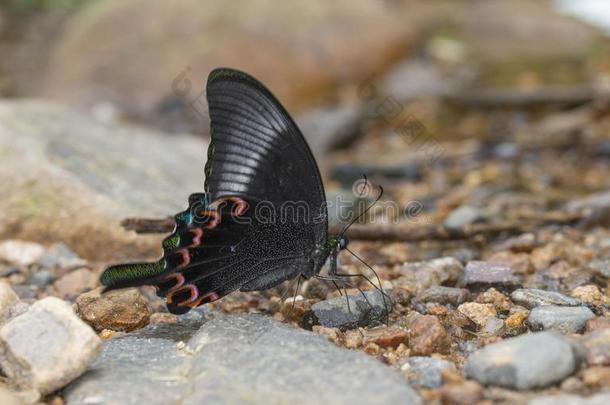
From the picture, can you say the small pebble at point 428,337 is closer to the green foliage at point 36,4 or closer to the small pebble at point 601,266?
the small pebble at point 601,266

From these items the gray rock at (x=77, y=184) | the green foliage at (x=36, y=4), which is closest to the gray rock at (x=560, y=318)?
the gray rock at (x=77, y=184)

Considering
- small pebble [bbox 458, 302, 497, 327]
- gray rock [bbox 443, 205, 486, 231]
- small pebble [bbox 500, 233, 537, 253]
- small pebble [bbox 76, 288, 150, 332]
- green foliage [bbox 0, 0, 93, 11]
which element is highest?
green foliage [bbox 0, 0, 93, 11]

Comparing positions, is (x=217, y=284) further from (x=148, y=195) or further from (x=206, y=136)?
(x=206, y=136)

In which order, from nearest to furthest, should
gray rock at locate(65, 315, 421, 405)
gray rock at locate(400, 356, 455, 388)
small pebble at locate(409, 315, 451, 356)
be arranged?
gray rock at locate(65, 315, 421, 405) → gray rock at locate(400, 356, 455, 388) → small pebble at locate(409, 315, 451, 356)

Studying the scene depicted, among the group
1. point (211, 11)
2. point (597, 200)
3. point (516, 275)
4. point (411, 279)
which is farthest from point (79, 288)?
point (211, 11)

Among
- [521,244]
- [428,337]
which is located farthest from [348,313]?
[521,244]

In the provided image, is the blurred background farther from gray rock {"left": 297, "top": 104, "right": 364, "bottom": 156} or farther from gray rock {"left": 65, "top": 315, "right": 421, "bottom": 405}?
gray rock {"left": 65, "top": 315, "right": 421, "bottom": 405}

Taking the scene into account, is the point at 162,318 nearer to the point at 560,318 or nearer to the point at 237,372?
the point at 237,372

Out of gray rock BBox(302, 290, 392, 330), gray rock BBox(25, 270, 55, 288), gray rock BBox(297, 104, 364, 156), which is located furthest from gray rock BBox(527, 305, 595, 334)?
gray rock BBox(297, 104, 364, 156)
